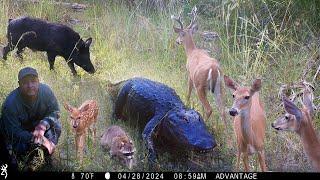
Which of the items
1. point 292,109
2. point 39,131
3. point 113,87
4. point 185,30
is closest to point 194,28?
point 185,30

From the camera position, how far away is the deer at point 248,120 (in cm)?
272

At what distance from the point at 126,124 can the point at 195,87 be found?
0.33 m

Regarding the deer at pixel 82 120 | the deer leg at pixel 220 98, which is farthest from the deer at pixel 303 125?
the deer at pixel 82 120

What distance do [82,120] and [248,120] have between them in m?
0.68

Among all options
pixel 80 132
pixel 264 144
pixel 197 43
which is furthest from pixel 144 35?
pixel 264 144

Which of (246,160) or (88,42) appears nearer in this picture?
(246,160)

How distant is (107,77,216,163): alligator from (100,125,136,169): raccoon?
66mm

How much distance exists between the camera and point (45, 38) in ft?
9.46

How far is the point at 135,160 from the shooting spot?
9.25 ft

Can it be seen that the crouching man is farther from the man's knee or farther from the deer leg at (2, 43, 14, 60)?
the deer leg at (2, 43, 14, 60)

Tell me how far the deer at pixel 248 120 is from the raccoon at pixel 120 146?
44cm

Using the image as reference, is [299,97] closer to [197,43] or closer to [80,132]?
[197,43]

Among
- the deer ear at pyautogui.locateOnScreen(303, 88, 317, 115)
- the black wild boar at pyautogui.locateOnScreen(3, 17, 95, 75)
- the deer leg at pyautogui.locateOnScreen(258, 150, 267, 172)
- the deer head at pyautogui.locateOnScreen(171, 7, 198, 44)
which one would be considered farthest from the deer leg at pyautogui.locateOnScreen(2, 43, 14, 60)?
the deer ear at pyautogui.locateOnScreen(303, 88, 317, 115)

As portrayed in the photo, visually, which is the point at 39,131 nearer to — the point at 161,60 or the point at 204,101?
the point at 161,60
